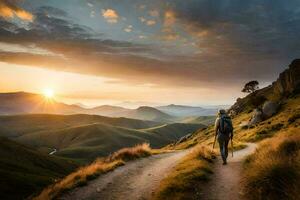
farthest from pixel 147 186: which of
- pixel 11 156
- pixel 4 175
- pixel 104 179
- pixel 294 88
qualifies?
pixel 11 156

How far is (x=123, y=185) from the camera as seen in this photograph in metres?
14.9

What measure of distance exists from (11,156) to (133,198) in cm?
16888

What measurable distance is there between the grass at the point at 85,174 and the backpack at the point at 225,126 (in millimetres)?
7470

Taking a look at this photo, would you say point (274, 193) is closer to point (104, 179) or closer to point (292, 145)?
point (292, 145)

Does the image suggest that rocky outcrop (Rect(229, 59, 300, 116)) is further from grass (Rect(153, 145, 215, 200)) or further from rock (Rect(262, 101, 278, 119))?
grass (Rect(153, 145, 215, 200))

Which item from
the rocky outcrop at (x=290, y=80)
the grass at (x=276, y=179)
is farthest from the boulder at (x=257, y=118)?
the grass at (x=276, y=179)

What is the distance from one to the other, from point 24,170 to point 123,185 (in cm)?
13458

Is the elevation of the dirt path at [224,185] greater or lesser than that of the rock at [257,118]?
lesser

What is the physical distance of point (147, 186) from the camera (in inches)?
561

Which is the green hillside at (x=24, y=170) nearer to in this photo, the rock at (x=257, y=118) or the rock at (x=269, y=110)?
the rock at (x=257, y=118)

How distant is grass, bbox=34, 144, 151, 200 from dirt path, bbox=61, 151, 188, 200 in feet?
1.69

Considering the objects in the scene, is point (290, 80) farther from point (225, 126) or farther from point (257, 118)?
point (225, 126)

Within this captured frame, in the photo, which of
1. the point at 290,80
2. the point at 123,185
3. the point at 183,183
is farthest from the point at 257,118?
the point at 183,183

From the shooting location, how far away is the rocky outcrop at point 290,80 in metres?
101
